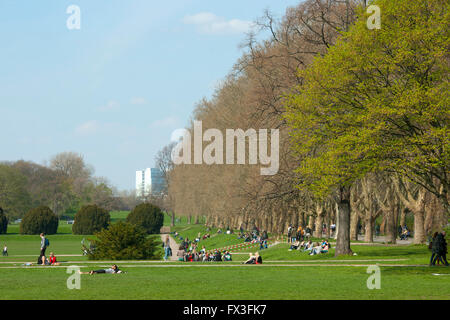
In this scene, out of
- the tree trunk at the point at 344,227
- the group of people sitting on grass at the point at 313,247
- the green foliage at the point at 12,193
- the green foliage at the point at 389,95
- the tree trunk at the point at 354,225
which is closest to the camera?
the green foliage at the point at 389,95

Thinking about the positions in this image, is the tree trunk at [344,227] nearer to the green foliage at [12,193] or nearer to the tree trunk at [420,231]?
the tree trunk at [420,231]

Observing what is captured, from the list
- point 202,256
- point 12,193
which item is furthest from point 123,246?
point 12,193

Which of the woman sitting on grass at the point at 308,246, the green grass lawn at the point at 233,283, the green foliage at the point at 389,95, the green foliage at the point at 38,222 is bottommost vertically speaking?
the green foliage at the point at 38,222

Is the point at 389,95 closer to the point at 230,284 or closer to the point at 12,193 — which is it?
the point at 230,284

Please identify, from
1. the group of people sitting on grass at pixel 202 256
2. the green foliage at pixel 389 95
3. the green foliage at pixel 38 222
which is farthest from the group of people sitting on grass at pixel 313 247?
the green foliage at pixel 38 222

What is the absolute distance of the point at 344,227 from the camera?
35.2 meters

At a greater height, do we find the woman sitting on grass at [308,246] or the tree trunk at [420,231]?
the tree trunk at [420,231]

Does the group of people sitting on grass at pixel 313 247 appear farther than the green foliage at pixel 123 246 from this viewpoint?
Yes

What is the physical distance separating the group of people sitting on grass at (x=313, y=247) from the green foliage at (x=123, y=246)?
9.10 m

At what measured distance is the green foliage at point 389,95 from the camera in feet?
75.3

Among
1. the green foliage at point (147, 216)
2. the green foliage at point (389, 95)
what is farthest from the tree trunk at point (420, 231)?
the green foliage at point (147, 216)

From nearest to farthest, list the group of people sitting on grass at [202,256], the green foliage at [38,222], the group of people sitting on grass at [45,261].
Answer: the group of people sitting on grass at [45,261] < the group of people sitting on grass at [202,256] < the green foliage at [38,222]

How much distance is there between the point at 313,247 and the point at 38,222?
207 ft
